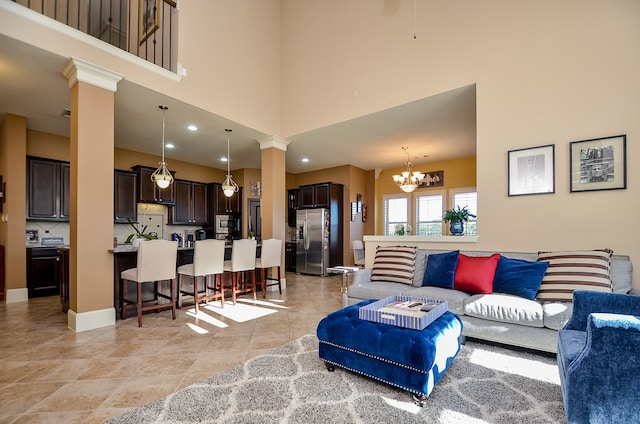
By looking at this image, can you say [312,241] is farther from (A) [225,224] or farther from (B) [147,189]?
(B) [147,189]

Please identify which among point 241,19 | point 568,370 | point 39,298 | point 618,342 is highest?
point 241,19

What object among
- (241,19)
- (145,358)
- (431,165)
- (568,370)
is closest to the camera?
(568,370)

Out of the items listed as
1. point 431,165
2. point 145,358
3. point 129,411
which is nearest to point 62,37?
point 145,358

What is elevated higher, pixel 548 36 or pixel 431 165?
pixel 548 36

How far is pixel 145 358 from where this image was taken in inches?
105

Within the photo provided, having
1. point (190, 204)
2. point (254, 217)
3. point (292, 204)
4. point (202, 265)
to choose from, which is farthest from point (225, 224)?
point (202, 265)

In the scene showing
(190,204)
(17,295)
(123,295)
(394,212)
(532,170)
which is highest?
(532,170)

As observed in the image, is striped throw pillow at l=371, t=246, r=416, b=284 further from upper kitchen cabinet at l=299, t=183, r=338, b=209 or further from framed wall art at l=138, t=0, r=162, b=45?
framed wall art at l=138, t=0, r=162, b=45

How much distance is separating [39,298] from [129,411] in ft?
15.3

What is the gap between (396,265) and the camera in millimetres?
3812

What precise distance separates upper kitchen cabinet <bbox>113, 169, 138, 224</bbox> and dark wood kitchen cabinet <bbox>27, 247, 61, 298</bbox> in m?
1.25

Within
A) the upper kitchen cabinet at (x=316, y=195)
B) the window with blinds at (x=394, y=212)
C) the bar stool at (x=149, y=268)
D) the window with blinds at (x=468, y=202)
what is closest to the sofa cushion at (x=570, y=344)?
the bar stool at (x=149, y=268)

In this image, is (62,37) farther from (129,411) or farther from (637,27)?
(637,27)

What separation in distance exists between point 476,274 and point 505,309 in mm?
511
